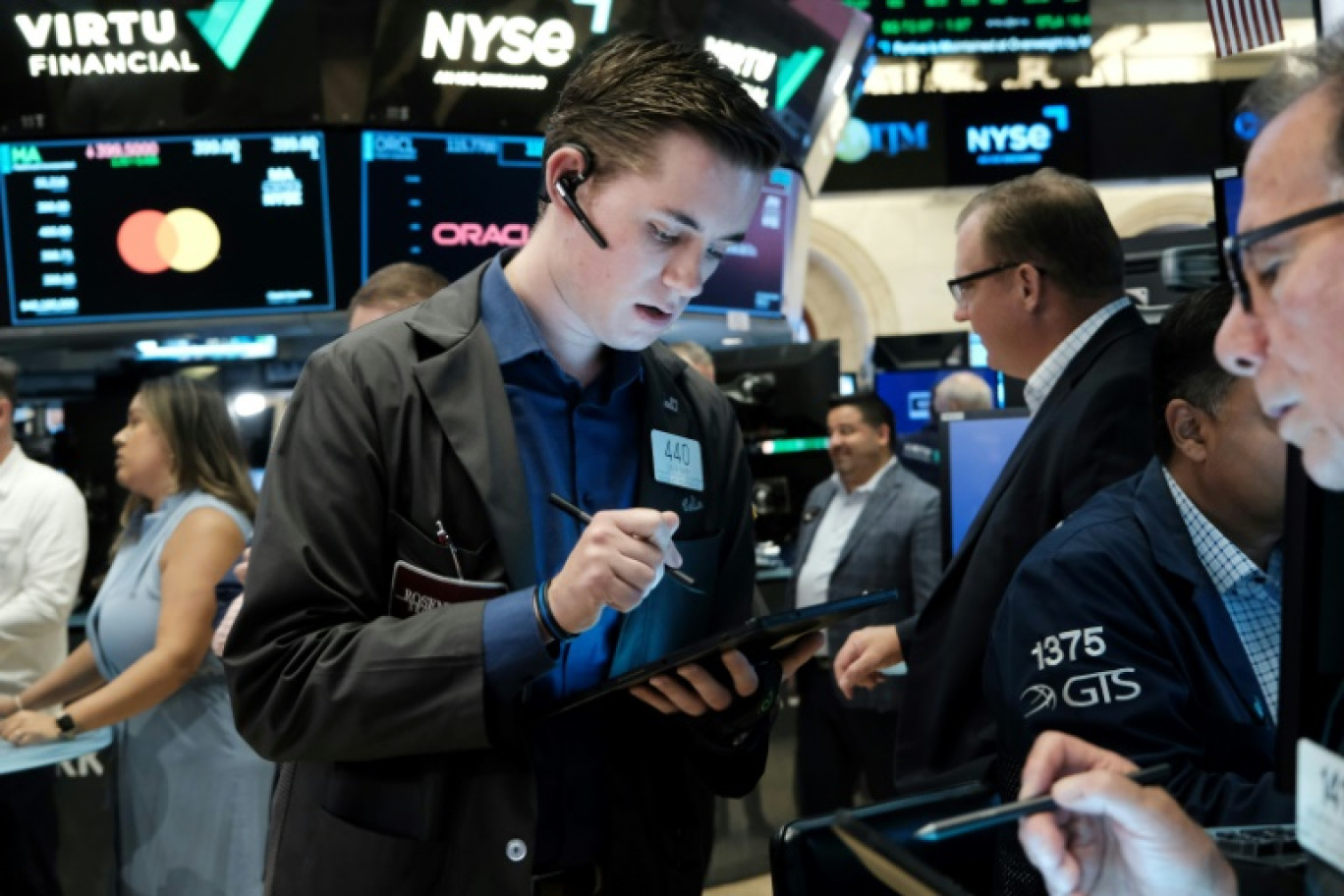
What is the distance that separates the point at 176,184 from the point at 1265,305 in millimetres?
4453

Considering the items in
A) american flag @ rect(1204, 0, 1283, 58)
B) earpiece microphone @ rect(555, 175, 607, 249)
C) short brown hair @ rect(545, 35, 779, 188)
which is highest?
american flag @ rect(1204, 0, 1283, 58)

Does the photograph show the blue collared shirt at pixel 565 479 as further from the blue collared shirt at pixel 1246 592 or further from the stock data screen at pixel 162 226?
the stock data screen at pixel 162 226

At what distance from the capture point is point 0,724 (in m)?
3.52

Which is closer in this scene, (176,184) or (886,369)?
(176,184)

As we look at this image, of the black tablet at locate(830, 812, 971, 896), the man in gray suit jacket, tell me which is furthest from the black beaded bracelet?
the man in gray suit jacket

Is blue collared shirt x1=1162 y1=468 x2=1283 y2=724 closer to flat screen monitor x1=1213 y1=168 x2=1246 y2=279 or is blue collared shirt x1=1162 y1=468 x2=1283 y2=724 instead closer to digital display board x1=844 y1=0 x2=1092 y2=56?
flat screen monitor x1=1213 y1=168 x2=1246 y2=279

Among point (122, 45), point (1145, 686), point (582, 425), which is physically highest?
point (122, 45)

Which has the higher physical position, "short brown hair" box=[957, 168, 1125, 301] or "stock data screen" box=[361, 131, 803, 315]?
"stock data screen" box=[361, 131, 803, 315]

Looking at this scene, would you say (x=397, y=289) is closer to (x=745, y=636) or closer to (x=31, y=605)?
(x=31, y=605)

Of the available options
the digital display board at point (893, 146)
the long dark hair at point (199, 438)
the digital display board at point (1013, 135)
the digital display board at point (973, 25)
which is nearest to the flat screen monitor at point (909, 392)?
the digital display board at point (1013, 135)

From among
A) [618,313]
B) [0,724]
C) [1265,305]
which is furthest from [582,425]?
[0,724]

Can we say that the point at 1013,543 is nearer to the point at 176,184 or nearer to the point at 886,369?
the point at 176,184

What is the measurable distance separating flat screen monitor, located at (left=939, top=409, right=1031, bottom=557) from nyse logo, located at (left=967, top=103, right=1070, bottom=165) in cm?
815

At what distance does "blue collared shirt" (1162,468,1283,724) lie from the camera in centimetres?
183
